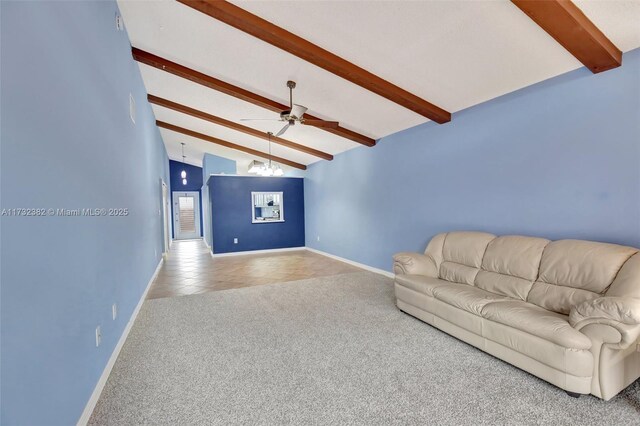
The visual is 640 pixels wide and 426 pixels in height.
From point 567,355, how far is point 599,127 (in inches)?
81.0

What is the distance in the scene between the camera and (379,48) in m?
3.00

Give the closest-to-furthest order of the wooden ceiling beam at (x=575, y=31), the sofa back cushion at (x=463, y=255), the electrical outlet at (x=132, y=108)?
the wooden ceiling beam at (x=575, y=31) < the sofa back cushion at (x=463, y=255) < the electrical outlet at (x=132, y=108)

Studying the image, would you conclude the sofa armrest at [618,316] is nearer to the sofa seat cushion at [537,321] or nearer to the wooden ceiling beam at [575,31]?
the sofa seat cushion at [537,321]

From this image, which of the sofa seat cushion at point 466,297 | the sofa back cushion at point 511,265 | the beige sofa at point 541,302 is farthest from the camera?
the sofa back cushion at point 511,265

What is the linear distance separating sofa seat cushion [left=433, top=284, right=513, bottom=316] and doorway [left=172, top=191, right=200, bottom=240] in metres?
12.1

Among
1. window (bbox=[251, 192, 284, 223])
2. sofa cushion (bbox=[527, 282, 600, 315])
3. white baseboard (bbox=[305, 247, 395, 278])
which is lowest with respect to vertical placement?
white baseboard (bbox=[305, 247, 395, 278])

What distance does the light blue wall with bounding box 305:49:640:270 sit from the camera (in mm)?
2518

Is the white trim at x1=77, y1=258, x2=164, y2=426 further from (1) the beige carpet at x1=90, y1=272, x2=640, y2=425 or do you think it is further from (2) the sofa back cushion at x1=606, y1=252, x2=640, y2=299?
(2) the sofa back cushion at x1=606, y1=252, x2=640, y2=299

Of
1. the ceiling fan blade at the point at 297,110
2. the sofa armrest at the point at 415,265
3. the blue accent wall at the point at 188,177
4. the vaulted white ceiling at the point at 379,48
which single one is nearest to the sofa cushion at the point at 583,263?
the sofa armrest at the point at 415,265

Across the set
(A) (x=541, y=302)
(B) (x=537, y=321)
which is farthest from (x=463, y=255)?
(B) (x=537, y=321)

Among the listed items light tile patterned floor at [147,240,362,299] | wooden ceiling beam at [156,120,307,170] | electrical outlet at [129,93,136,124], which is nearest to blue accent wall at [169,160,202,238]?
light tile patterned floor at [147,240,362,299]

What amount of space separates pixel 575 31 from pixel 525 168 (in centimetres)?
134

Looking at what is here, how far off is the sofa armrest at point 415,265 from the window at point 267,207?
5.48 m

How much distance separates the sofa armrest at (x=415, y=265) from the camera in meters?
3.54
